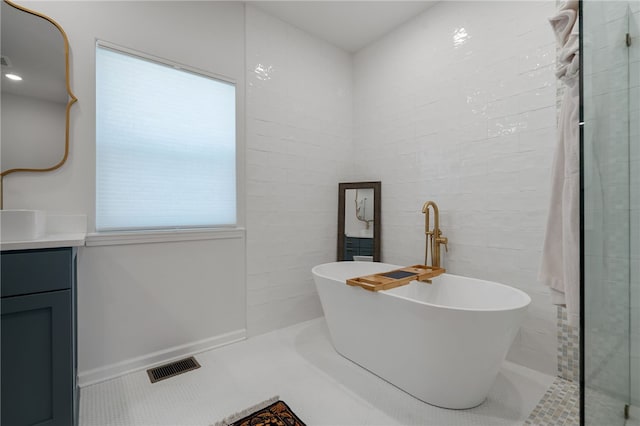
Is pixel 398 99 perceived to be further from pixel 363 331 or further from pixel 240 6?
pixel 363 331

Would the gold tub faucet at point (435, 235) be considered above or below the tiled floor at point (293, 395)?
above

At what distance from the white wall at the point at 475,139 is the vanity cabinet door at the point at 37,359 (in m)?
2.48

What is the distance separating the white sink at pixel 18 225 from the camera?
1.27m

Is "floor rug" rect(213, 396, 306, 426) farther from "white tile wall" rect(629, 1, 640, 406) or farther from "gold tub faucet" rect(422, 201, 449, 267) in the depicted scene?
"gold tub faucet" rect(422, 201, 449, 267)

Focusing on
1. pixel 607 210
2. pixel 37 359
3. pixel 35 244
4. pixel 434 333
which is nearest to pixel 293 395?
pixel 434 333

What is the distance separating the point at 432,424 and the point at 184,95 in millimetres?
2700

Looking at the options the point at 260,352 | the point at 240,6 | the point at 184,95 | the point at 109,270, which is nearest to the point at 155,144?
the point at 184,95

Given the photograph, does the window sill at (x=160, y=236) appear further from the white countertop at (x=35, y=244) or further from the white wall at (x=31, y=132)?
the white countertop at (x=35, y=244)

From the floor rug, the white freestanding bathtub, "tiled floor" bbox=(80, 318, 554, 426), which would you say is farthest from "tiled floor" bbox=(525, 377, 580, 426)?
the floor rug

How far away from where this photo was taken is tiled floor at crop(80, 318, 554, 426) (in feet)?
5.03

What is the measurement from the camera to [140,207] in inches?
79.9

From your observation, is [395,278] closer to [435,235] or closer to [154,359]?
[435,235]

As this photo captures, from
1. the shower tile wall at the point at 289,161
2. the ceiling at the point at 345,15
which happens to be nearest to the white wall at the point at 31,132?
the shower tile wall at the point at 289,161

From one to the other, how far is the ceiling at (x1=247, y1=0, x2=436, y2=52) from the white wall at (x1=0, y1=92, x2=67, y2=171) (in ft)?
5.84
